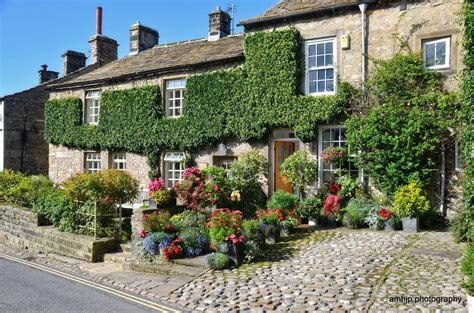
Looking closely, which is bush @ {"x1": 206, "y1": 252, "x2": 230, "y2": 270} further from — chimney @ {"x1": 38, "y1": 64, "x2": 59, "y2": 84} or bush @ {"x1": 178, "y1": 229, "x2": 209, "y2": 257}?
chimney @ {"x1": 38, "y1": 64, "x2": 59, "y2": 84}

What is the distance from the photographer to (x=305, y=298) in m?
6.46

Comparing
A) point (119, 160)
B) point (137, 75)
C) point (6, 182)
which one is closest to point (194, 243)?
point (119, 160)

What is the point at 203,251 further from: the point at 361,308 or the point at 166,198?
the point at 361,308

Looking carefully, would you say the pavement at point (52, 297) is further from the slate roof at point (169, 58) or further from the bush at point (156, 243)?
the slate roof at point (169, 58)

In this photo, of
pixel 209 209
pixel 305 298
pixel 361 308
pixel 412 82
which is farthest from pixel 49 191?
pixel 412 82


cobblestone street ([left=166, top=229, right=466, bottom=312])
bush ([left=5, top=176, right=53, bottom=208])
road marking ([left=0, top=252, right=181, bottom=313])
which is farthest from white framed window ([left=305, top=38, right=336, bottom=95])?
bush ([left=5, top=176, right=53, bottom=208])

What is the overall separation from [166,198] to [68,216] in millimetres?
3151

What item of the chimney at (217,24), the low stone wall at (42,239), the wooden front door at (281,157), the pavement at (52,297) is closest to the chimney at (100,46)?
the chimney at (217,24)

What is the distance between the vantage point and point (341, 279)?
23.3 feet

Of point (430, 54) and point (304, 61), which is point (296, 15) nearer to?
point (304, 61)

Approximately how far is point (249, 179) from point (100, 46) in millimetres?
16512

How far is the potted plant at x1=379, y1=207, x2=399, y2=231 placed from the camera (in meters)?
10.7

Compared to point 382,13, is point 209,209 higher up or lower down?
lower down

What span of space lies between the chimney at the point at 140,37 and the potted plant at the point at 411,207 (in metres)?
17.6
